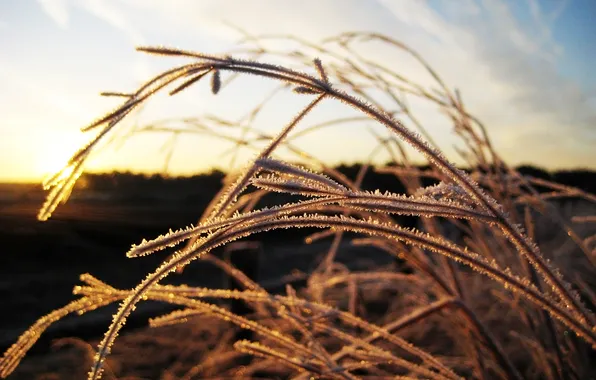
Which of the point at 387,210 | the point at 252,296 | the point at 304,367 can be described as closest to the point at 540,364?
the point at 304,367

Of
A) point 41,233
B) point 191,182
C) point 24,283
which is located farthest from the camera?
point 191,182

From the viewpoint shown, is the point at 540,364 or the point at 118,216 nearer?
the point at 540,364

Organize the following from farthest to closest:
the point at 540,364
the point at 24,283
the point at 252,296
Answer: the point at 24,283 → the point at 540,364 → the point at 252,296

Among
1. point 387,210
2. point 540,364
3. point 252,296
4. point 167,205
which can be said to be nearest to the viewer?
point 387,210

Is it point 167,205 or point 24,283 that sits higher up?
point 167,205

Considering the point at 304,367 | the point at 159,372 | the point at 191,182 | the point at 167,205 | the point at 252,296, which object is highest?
the point at 191,182

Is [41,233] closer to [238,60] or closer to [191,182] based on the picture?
[191,182]

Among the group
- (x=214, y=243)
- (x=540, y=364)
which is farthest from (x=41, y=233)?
(x=214, y=243)

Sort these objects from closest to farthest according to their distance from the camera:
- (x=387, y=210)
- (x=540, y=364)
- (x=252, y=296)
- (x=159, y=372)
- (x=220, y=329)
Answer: (x=387, y=210) → (x=252, y=296) → (x=540, y=364) → (x=159, y=372) → (x=220, y=329)

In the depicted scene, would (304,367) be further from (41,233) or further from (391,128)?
(41,233)
